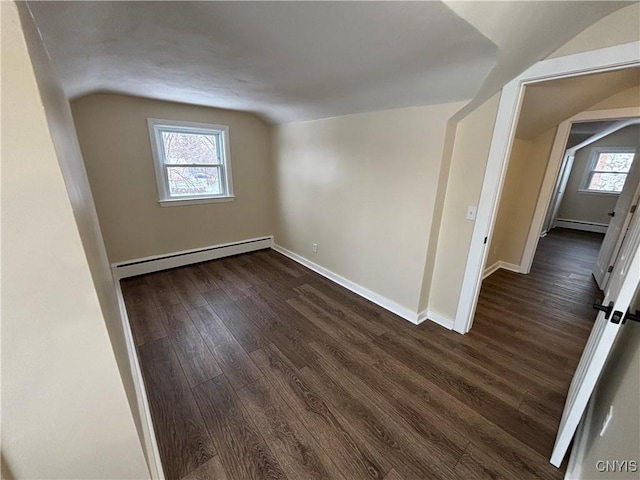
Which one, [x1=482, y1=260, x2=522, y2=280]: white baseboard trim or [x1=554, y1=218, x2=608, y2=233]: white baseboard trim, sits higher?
[x1=554, y1=218, x2=608, y2=233]: white baseboard trim

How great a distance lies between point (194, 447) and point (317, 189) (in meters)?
2.71

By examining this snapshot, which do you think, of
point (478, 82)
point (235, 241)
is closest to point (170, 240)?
point (235, 241)

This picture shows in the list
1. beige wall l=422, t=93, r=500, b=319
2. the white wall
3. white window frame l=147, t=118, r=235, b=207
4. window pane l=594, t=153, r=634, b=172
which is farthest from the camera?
window pane l=594, t=153, r=634, b=172

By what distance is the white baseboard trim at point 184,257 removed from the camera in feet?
10.6

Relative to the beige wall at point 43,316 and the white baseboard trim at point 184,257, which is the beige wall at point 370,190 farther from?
the beige wall at point 43,316

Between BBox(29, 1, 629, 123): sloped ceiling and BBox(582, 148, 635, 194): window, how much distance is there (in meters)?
6.91

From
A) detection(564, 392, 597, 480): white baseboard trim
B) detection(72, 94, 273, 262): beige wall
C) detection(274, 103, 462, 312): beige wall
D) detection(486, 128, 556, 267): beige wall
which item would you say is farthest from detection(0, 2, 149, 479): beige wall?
detection(486, 128, 556, 267): beige wall

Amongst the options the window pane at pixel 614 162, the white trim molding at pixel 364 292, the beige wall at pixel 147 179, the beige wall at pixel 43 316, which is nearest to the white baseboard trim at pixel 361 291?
the white trim molding at pixel 364 292

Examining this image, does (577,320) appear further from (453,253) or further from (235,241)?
(235,241)

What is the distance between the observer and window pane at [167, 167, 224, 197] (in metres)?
3.43

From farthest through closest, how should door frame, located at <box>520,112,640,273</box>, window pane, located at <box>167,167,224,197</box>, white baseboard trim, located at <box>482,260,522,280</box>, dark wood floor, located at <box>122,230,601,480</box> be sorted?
white baseboard trim, located at <box>482,260,522,280</box> < window pane, located at <box>167,167,224,197</box> < door frame, located at <box>520,112,640,273</box> < dark wood floor, located at <box>122,230,601,480</box>

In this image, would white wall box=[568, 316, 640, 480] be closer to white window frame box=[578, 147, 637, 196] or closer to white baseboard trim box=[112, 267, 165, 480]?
white baseboard trim box=[112, 267, 165, 480]

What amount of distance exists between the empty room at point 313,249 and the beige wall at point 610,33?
1 cm

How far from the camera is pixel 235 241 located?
161 inches
